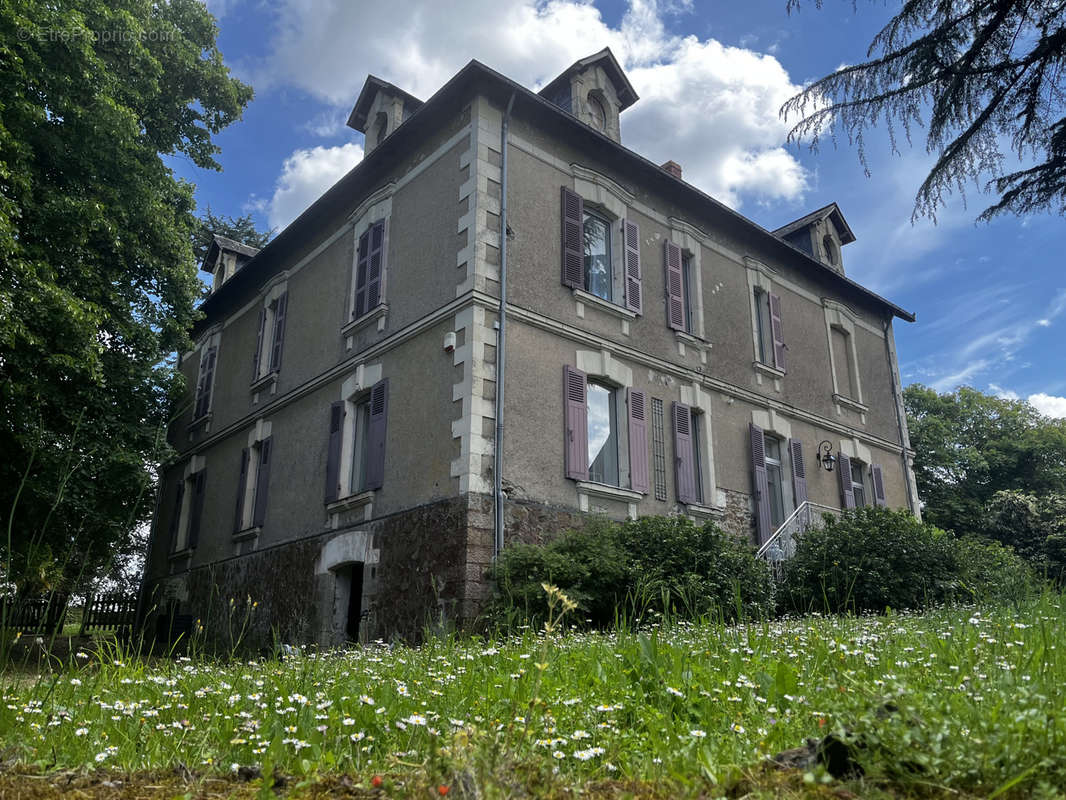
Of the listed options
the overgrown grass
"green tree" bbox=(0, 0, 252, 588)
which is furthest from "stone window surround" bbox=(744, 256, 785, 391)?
the overgrown grass

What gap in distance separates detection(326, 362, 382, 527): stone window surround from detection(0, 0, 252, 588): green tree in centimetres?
294

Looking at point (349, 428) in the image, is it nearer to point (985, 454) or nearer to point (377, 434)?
point (377, 434)

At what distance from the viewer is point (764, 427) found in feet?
50.7

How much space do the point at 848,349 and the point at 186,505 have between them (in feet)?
51.6

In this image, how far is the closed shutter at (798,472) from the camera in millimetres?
15562

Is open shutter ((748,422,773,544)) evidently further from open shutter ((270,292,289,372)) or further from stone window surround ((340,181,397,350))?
open shutter ((270,292,289,372))

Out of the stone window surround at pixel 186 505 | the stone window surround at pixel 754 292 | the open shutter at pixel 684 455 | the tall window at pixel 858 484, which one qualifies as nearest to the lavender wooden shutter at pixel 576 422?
the open shutter at pixel 684 455

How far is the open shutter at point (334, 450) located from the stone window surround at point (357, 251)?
1.20 m

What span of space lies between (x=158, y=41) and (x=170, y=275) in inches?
162

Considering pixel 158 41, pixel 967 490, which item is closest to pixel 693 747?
pixel 158 41

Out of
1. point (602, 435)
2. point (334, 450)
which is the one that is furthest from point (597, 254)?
point (334, 450)

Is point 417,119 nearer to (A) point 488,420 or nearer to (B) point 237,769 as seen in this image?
(A) point 488,420

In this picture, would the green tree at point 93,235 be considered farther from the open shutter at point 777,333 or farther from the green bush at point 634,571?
the open shutter at point 777,333

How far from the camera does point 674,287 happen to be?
48.2 ft
